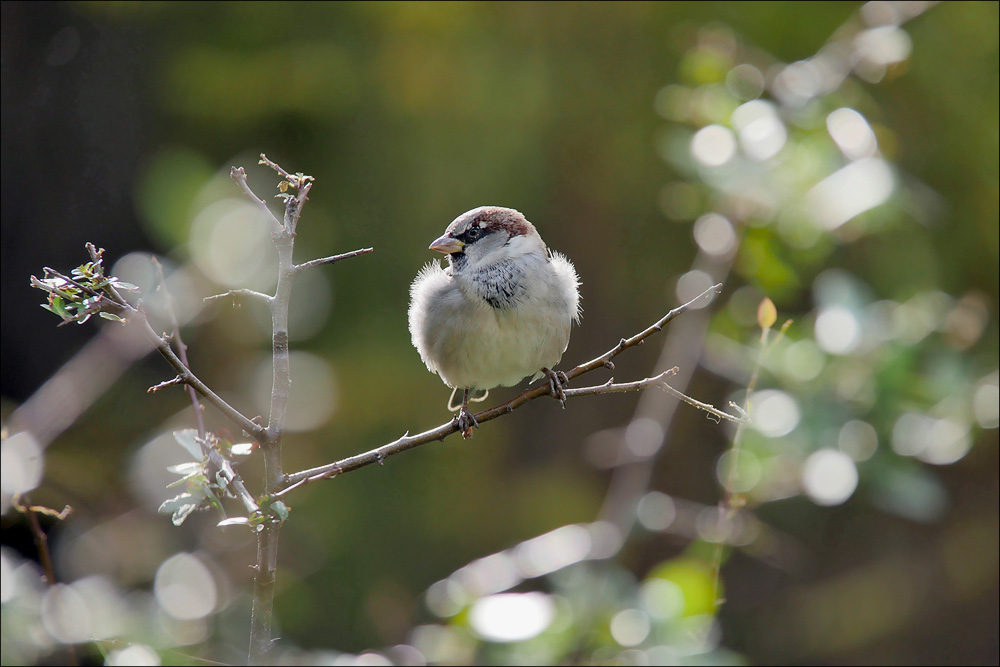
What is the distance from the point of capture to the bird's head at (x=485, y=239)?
1808 millimetres

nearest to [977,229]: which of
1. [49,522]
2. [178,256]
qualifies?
[178,256]

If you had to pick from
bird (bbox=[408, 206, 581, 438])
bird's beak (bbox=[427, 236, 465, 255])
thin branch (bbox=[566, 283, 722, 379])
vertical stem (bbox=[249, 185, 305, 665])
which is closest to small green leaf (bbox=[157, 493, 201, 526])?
vertical stem (bbox=[249, 185, 305, 665])

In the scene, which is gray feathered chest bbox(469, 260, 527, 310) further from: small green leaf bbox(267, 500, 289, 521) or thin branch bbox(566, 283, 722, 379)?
small green leaf bbox(267, 500, 289, 521)

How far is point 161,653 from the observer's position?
2.97ft

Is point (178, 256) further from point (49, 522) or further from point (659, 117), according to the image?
point (659, 117)

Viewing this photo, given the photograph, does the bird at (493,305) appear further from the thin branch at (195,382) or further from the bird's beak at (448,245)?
the thin branch at (195,382)

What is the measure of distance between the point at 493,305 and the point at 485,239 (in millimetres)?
167

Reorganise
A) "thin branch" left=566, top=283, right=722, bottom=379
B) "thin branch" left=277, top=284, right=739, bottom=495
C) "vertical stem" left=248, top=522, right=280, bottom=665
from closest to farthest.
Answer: "vertical stem" left=248, top=522, right=280, bottom=665 → "thin branch" left=277, top=284, right=739, bottom=495 → "thin branch" left=566, top=283, right=722, bottom=379

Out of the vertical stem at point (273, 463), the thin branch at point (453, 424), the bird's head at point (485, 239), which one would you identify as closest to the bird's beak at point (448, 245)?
the bird's head at point (485, 239)

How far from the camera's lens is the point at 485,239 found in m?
1.83

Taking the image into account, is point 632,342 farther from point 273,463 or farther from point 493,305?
point 493,305

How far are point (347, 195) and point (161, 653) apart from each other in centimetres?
218

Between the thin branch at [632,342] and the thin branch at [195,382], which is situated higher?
the thin branch at [632,342]

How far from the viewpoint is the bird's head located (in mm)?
1808
